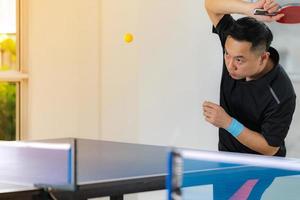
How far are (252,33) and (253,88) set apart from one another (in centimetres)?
20

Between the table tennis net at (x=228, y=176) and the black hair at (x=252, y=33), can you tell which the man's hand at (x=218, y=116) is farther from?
the table tennis net at (x=228, y=176)

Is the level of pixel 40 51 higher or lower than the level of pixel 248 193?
higher

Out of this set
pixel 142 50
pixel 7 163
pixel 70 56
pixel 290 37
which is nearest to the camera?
pixel 7 163

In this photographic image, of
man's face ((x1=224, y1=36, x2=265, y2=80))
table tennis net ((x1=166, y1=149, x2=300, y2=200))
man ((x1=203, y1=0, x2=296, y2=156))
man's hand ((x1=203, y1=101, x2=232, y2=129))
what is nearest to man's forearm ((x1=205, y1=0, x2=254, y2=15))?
man ((x1=203, y1=0, x2=296, y2=156))

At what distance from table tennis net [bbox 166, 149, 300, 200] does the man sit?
2.52ft

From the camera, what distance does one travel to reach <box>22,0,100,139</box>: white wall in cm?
304

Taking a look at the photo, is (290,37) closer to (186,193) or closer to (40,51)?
(186,193)

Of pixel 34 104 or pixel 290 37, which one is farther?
pixel 34 104

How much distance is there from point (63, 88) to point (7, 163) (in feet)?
5.07

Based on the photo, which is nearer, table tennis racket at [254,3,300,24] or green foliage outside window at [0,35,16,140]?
table tennis racket at [254,3,300,24]

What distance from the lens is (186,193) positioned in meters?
0.84

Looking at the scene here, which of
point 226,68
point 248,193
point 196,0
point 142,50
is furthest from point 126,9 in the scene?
point 248,193

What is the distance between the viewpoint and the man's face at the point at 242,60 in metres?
1.87

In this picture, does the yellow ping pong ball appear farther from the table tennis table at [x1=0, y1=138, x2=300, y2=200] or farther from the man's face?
the table tennis table at [x1=0, y1=138, x2=300, y2=200]
